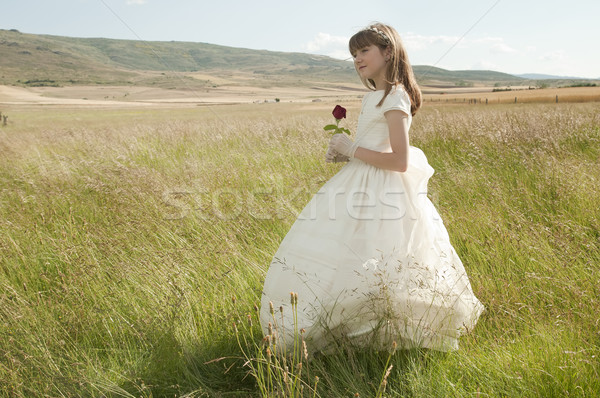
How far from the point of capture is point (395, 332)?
1865 mm

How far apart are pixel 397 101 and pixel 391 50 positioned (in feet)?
1.08

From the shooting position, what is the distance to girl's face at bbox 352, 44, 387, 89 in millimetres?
2115

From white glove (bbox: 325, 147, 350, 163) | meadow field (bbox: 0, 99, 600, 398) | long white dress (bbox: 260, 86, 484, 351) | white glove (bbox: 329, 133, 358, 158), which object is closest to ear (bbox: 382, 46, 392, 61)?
long white dress (bbox: 260, 86, 484, 351)

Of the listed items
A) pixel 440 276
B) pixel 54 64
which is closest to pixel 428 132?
pixel 440 276

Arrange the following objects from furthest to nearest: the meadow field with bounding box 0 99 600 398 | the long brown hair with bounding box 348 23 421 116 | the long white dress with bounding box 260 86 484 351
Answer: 1. the long brown hair with bounding box 348 23 421 116
2. the long white dress with bounding box 260 86 484 351
3. the meadow field with bounding box 0 99 600 398

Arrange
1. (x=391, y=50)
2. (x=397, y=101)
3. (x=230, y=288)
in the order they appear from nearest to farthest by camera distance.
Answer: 1. (x=397, y=101)
2. (x=391, y=50)
3. (x=230, y=288)

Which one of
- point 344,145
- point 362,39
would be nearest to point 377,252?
point 344,145

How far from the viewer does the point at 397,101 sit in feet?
6.53

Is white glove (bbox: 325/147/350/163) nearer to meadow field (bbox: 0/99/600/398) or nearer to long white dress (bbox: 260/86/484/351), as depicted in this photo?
long white dress (bbox: 260/86/484/351)

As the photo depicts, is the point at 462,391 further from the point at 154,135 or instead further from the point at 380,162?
the point at 154,135

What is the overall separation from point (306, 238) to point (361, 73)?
100 centimetres

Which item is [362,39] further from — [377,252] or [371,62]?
[377,252]

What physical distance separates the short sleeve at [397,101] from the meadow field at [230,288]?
120 cm

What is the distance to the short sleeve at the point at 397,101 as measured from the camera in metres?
1.98
